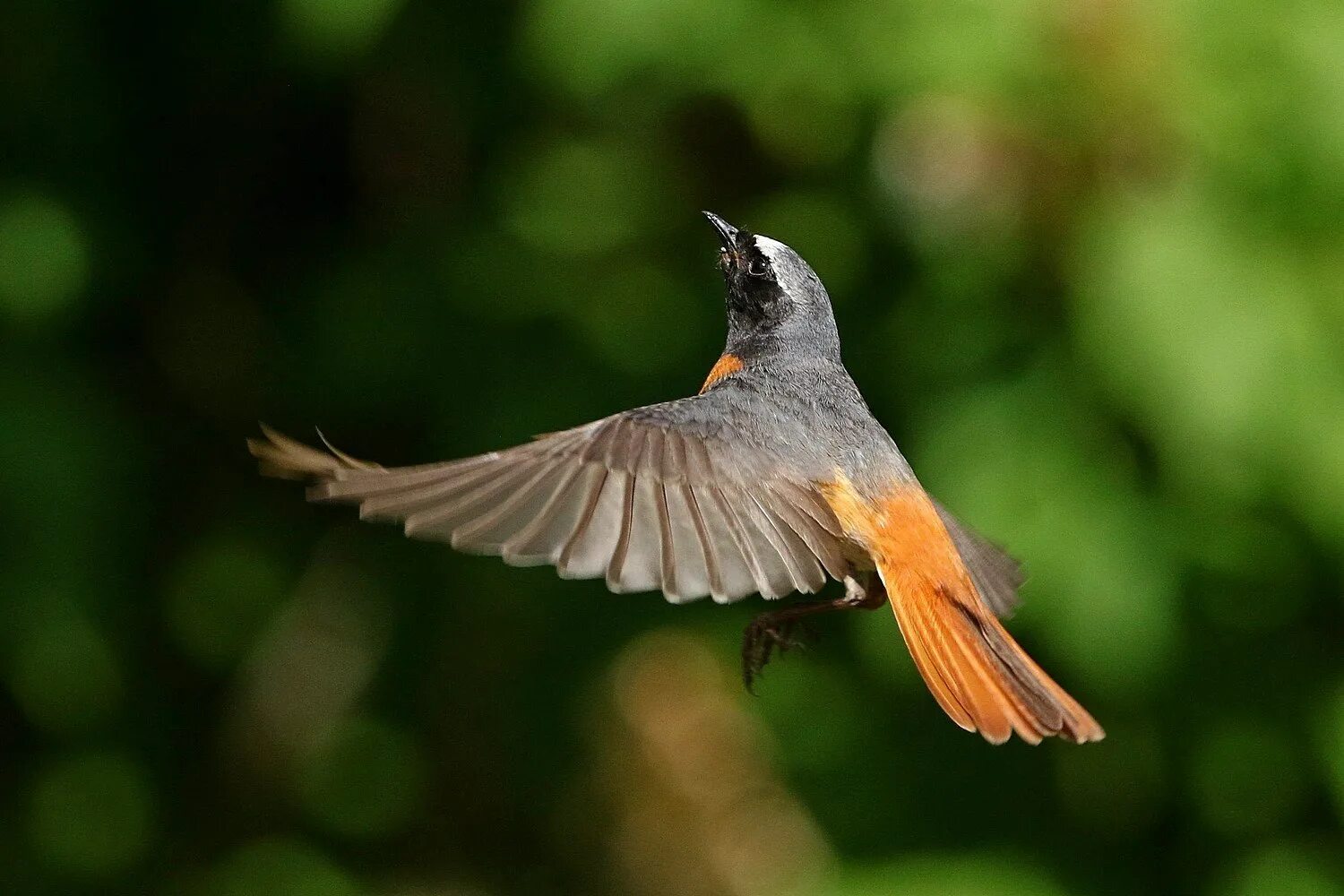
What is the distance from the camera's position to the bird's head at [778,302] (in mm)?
2766

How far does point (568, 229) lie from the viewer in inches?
164

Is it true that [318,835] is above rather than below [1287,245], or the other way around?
below

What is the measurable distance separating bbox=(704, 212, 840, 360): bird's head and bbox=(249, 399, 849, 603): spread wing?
44 cm

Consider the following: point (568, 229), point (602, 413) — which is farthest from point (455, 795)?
point (568, 229)

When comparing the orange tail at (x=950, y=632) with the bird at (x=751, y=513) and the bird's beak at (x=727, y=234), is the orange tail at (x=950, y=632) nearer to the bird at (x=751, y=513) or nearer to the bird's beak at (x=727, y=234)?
the bird at (x=751, y=513)

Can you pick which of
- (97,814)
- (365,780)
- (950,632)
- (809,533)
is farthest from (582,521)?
(97,814)

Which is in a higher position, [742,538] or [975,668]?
[742,538]

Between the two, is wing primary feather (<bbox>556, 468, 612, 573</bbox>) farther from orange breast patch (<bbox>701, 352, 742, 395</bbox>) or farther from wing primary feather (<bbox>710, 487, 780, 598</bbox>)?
orange breast patch (<bbox>701, 352, 742, 395</bbox>)

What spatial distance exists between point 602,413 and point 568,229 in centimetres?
58

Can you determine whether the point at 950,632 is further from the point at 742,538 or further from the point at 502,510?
the point at 502,510

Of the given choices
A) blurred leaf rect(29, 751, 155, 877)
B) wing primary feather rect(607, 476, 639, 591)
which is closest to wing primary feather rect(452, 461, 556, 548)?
wing primary feather rect(607, 476, 639, 591)

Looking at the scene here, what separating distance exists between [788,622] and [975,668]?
336 mm

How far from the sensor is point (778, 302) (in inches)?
110

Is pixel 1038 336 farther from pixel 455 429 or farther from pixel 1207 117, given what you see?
pixel 455 429
